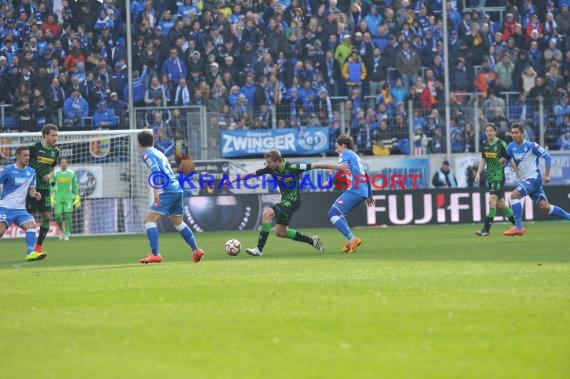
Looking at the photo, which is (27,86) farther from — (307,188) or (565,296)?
(565,296)

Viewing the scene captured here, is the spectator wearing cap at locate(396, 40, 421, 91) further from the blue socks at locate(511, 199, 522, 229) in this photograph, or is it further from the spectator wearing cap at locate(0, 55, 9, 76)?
the spectator wearing cap at locate(0, 55, 9, 76)

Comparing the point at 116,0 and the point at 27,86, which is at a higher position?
the point at 116,0

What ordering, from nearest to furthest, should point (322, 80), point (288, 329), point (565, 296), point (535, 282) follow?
1. point (288, 329)
2. point (565, 296)
3. point (535, 282)
4. point (322, 80)

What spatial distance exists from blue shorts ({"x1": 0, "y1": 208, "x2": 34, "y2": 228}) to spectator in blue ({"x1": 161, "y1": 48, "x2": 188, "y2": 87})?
12557 millimetres

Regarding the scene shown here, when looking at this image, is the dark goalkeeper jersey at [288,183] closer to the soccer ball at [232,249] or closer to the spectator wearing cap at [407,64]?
the soccer ball at [232,249]

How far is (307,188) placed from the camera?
28.6 metres

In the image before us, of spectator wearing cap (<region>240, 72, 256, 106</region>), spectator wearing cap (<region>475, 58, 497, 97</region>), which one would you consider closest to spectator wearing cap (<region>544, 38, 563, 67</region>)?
spectator wearing cap (<region>475, 58, 497, 97</region>)

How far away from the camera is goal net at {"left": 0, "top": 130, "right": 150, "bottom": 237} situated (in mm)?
27141

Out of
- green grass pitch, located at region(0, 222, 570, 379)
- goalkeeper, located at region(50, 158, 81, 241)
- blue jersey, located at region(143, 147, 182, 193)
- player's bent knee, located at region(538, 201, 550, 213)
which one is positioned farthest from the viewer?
goalkeeper, located at region(50, 158, 81, 241)

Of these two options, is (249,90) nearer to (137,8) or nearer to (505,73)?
(137,8)

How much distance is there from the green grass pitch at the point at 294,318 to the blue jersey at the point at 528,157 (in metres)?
5.20

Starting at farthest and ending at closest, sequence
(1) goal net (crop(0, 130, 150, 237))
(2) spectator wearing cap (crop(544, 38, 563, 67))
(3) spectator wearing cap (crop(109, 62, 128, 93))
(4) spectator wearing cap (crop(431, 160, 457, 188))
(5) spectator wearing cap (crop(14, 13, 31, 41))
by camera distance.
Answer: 1. (2) spectator wearing cap (crop(544, 38, 563, 67))
2. (5) spectator wearing cap (crop(14, 13, 31, 41))
3. (3) spectator wearing cap (crop(109, 62, 128, 93))
4. (4) spectator wearing cap (crop(431, 160, 457, 188))
5. (1) goal net (crop(0, 130, 150, 237))

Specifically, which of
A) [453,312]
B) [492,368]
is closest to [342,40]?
[453,312]

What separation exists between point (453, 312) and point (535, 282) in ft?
8.64
